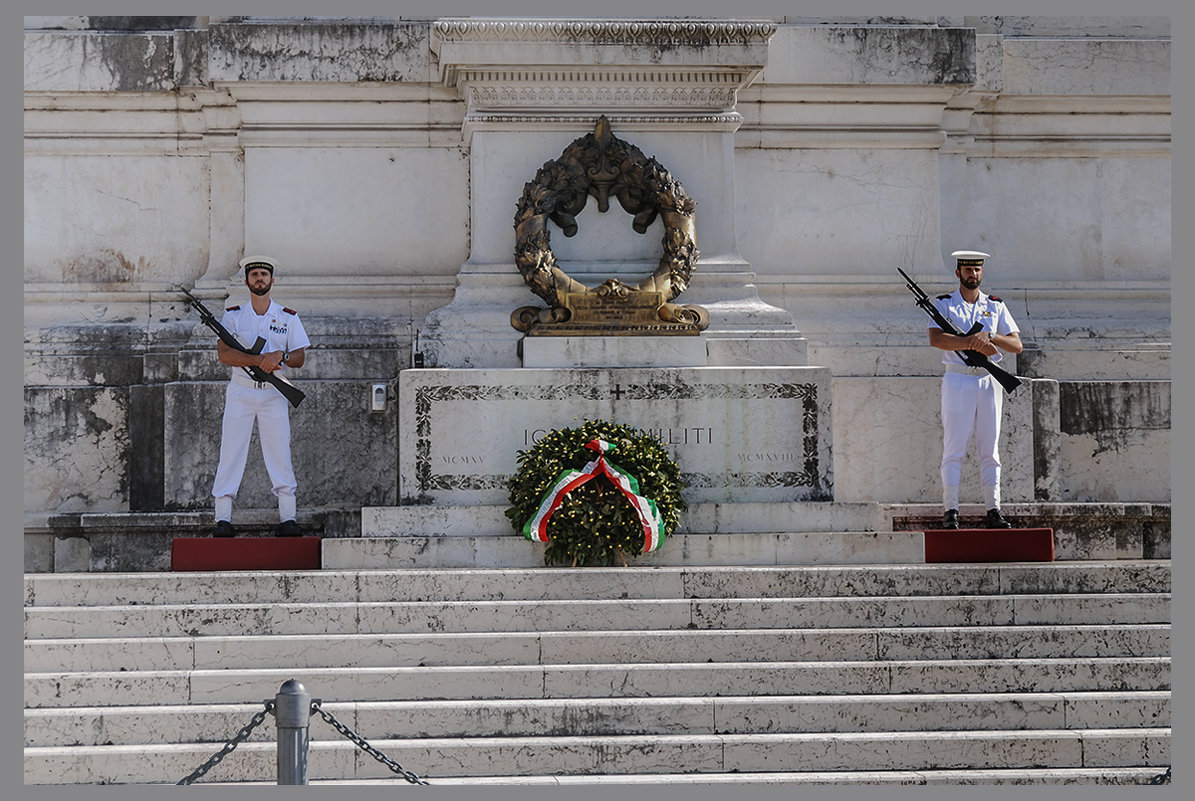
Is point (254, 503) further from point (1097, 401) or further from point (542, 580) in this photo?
point (1097, 401)

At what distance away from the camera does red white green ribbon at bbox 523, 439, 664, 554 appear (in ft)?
46.0

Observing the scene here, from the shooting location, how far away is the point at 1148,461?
1734cm

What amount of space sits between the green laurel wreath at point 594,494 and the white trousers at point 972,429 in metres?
2.13

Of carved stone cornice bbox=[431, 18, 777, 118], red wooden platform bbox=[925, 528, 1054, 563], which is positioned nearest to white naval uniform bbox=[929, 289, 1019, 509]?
red wooden platform bbox=[925, 528, 1054, 563]

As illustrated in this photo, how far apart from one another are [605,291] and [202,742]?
18.3 ft

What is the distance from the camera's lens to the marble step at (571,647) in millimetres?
12461

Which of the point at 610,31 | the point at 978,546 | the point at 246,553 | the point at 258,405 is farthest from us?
the point at 610,31

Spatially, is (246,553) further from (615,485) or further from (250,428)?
(615,485)

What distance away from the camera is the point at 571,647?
1258 centimetres

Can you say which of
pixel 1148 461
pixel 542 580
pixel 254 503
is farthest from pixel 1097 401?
pixel 254 503

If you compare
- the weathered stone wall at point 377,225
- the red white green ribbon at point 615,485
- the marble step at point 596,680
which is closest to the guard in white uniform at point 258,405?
the weathered stone wall at point 377,225

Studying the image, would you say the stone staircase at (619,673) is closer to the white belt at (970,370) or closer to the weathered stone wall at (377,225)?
the white belt at (970,370)

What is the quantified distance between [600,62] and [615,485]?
158 inches

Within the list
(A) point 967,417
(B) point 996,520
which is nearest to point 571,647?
(B) point 996,520
